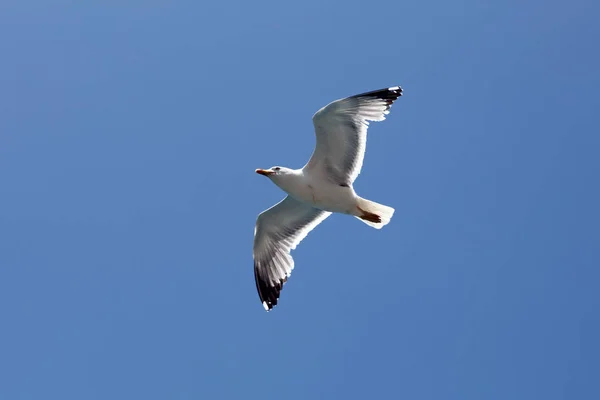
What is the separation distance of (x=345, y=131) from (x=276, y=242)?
2368 millimetres

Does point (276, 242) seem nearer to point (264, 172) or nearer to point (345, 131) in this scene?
point (264, 172)

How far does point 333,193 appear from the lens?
1189cm

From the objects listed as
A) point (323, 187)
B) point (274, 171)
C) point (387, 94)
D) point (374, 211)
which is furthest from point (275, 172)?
point (387, 94)

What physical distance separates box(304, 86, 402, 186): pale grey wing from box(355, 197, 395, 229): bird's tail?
36cm

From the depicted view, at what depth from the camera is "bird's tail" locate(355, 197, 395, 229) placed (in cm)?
1195

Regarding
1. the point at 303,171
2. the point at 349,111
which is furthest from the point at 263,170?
the point at 349,111

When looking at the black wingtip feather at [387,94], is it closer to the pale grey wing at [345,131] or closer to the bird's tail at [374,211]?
the pale grey wing at [345,131]

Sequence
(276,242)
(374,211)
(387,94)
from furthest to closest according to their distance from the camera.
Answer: (276,242)
(374,211)
(387,94)

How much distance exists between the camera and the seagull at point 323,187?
11477 millimetres

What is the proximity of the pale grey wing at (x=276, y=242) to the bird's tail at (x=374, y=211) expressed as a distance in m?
1.11

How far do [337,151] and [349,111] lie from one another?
61 centimetres

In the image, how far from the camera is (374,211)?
1198 cm

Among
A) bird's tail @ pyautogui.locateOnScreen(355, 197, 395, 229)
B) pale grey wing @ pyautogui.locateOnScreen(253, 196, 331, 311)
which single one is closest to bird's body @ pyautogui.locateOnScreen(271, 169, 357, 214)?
bird's tail @ pyautogui.locateOnScreen(355, 197, 395, 229)

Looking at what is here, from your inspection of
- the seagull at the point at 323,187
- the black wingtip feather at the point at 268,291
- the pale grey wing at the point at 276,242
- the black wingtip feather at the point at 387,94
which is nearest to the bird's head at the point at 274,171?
the seagull at the point at 323,187
